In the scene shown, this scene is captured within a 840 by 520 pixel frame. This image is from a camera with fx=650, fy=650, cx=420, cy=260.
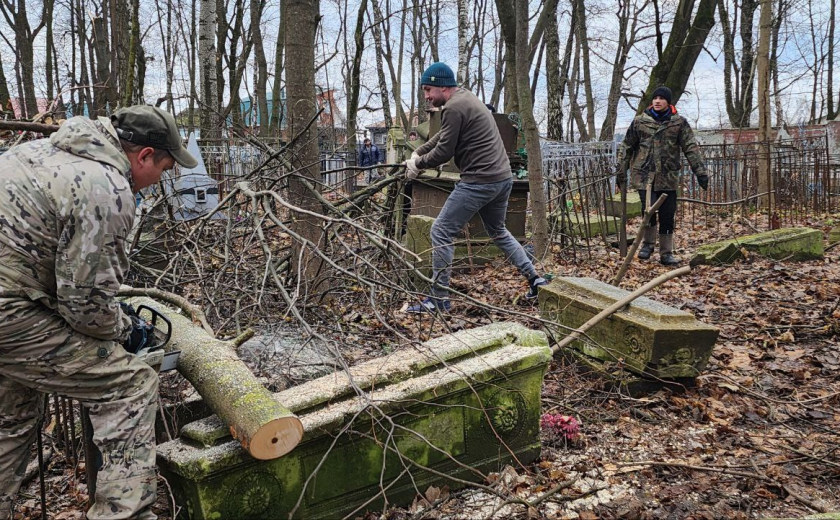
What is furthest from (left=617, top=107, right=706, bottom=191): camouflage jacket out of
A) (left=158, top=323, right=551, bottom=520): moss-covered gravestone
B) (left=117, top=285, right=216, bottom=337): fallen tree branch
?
(left=117, top=285, right=216, bottom=337): fallen tree branch

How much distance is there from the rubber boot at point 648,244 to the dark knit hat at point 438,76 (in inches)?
145

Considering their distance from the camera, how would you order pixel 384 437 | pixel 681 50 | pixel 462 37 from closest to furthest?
pixel 384 437 < pixel 681 50 < pixel 462 37

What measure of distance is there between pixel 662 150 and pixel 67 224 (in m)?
6.91

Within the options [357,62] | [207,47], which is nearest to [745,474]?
[207,47]

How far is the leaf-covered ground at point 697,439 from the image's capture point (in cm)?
313

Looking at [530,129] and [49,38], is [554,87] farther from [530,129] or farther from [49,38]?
[49,38]

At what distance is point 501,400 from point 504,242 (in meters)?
2.70

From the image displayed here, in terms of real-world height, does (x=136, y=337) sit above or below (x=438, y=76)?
below

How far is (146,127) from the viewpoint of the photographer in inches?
101

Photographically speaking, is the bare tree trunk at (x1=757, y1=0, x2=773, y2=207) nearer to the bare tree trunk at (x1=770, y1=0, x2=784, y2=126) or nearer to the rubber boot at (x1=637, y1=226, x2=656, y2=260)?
the rubber boot at (x1=637, y1=226, x2=656, y2=260)

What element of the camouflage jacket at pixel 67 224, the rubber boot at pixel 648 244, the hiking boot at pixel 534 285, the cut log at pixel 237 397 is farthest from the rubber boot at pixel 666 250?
the camouflage jacket at pixel 67 224

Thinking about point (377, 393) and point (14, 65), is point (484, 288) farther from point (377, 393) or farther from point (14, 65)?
point (14, 65)

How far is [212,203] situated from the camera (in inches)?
477

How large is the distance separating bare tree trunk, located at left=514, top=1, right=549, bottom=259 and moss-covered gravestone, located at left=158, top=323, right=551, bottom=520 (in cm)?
385
